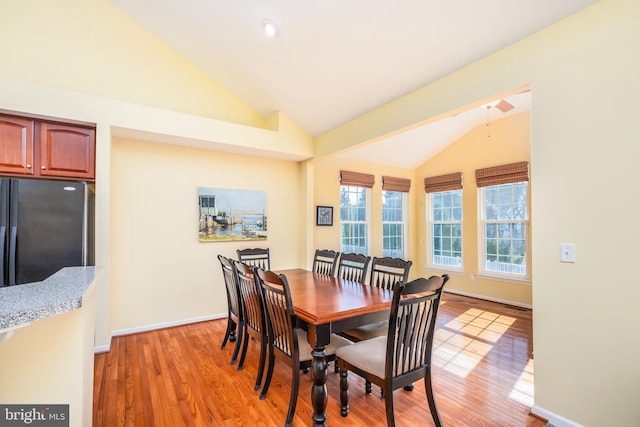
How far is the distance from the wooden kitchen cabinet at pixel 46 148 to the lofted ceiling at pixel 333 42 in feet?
4.95

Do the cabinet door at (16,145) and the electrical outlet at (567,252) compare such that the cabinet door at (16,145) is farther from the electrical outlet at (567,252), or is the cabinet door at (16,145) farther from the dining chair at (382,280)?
the electrical outlet at (567,252)

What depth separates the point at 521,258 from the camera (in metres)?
4.82

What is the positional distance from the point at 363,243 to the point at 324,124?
250 cm

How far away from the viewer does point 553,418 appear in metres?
2.00

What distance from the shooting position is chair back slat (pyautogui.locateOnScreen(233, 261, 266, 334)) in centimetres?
234

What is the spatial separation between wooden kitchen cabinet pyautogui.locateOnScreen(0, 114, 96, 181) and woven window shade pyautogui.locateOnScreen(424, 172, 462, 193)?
17.9 ft

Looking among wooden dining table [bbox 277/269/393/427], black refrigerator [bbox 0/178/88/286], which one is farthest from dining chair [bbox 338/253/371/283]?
black refrigerator [bbox 0/178/88/286]

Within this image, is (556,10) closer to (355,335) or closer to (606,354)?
(606,354)

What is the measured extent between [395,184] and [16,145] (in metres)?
5.42

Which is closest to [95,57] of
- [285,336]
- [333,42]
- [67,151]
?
[67,151]

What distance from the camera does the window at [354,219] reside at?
219 inches

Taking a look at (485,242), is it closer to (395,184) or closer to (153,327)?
(395,184)

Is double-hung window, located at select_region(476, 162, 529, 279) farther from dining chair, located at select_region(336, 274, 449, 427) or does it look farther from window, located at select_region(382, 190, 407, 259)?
dining chair, located at select_region(336, 274, 449, 427)

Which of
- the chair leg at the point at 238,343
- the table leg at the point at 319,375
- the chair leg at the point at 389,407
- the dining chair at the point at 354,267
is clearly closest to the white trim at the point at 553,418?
the chair leg at the point at 389,407
